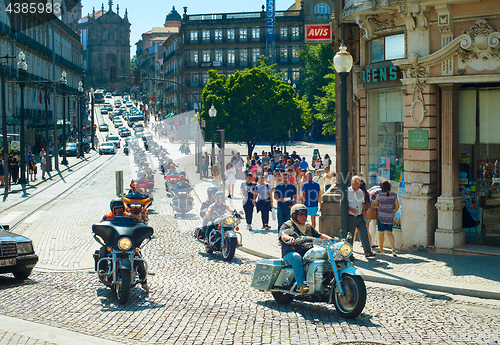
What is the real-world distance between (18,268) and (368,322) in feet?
20.0

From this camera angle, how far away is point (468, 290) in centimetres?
995

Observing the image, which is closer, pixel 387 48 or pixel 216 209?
pixel 216 209

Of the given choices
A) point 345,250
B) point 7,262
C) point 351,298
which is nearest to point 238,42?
point 7,262

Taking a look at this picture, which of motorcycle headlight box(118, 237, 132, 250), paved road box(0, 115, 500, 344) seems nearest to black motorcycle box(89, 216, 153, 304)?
motorcycle headlight box(118, 237, 132, 250)

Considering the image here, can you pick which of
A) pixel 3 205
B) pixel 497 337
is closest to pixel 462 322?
pixel 497 337

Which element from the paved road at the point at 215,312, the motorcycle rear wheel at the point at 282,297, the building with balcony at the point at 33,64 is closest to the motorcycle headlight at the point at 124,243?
the paved road at the point at 215,312

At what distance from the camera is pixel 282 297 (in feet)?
29.9

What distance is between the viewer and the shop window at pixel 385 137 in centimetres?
1460

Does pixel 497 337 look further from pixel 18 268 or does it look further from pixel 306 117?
pixel 306 117

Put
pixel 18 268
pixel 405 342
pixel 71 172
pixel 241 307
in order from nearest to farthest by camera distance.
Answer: pixel 405 342
pixel 241 307
pixel 18 268
pixel 71 172

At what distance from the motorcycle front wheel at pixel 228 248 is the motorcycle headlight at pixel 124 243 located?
3.79 meters

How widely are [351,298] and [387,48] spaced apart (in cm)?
822

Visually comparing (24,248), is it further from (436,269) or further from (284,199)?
(436,269)

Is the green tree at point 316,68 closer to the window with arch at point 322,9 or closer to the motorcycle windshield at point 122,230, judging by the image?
the window with arch at point 322,9
